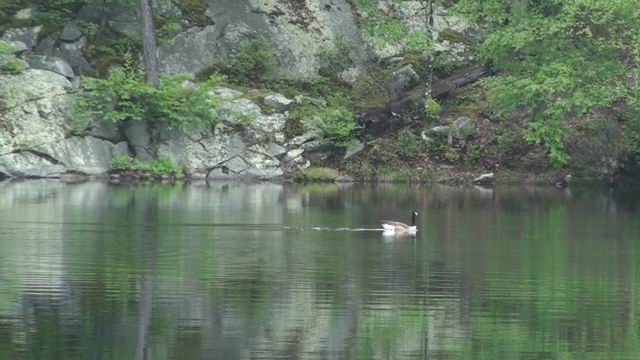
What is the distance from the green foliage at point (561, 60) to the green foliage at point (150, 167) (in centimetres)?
1273

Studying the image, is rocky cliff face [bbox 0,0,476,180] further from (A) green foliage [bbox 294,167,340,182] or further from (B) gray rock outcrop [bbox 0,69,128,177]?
(A) green foliage [bbox 294,167,340,182]

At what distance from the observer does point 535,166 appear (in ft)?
196

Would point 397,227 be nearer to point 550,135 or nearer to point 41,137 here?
point 550,135

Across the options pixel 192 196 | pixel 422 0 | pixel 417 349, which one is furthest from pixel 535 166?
pixel 417 349

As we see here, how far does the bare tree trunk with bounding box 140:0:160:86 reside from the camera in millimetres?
57906

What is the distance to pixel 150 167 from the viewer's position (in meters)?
56.3

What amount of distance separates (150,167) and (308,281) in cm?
3049

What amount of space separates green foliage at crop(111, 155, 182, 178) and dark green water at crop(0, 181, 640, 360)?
10.1m

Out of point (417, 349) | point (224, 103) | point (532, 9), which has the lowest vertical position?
point (417, 349)

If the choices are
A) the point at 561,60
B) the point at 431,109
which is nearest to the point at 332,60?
the point at 431,109

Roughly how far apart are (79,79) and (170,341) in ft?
129

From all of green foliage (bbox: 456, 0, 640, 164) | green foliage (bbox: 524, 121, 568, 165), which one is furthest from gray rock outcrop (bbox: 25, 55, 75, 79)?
green foliage (bbox: 524, 121, 568, 165)

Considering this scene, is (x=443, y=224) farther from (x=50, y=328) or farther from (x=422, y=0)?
(x=422, y=0)

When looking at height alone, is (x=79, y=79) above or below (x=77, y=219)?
above
